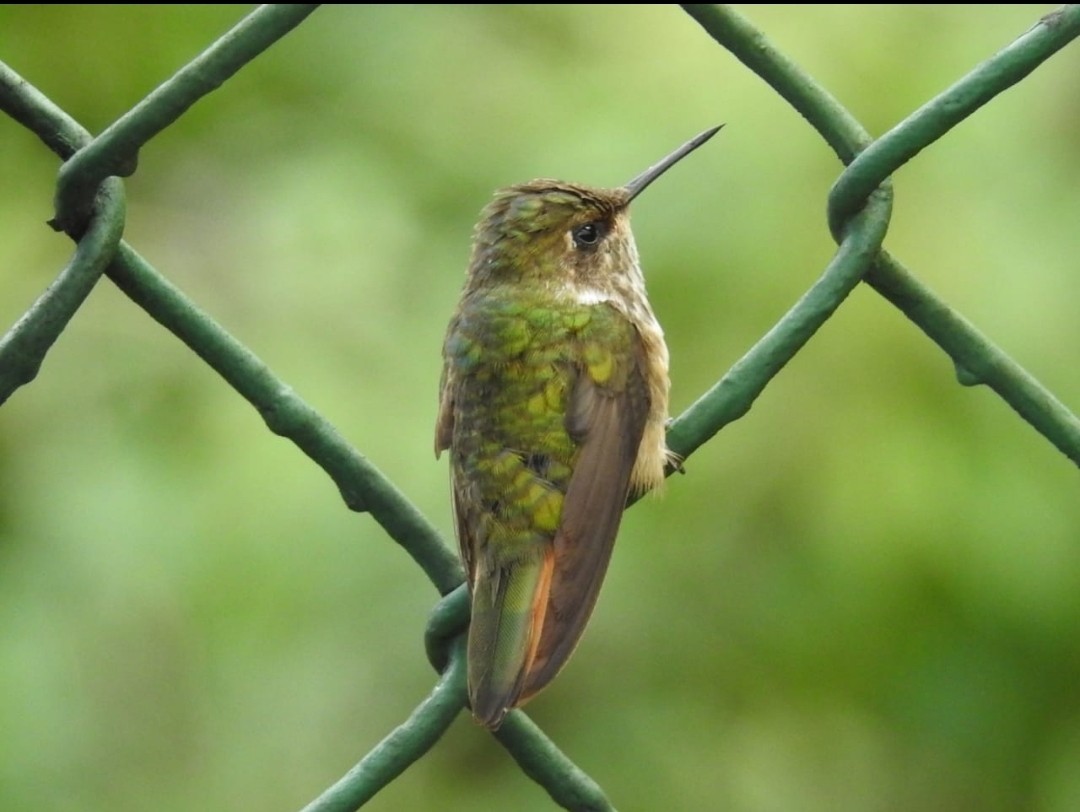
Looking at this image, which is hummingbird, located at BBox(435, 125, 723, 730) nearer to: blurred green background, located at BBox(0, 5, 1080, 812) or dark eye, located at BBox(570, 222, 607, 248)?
dark eye, located at BBox(570, 222, 607, 248)

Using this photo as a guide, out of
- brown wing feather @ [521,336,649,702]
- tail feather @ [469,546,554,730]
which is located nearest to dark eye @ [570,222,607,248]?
brown wing feather @ [521,336,649,702]

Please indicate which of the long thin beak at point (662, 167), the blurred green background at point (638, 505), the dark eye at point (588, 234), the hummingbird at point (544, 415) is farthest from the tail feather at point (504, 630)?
the dark eye at point (588, 234)

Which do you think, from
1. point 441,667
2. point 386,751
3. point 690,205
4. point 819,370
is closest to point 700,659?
point 819,370

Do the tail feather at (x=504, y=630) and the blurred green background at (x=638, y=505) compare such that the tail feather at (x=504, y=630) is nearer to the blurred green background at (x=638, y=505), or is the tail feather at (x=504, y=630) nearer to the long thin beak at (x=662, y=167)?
the long thin beak at (x=662, y=167)

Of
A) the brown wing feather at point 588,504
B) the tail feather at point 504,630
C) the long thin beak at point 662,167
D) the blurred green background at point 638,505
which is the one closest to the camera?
the tail feather at point 504,630

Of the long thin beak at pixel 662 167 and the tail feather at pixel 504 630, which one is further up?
the long thin beak at pixel 662 167

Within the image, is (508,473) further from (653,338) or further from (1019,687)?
(1019,687)
